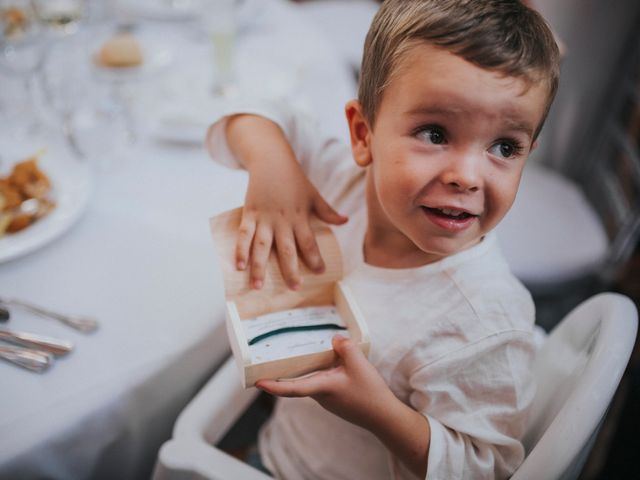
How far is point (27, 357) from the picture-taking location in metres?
0.67

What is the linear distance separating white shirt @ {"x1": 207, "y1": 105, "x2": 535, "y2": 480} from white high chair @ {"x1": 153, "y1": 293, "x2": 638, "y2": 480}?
0.20 ft

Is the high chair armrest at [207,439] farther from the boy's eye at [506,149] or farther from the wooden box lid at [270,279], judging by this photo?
the boy's eye at [506,149]

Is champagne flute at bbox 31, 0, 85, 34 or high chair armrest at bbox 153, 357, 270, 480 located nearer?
high chair armrest at bbox 153, 357, 270, 480

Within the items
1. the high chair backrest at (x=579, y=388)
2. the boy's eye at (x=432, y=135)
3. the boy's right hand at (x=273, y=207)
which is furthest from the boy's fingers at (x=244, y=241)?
the high chair backrest at (x=579, y=388)

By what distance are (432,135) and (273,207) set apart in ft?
0.75

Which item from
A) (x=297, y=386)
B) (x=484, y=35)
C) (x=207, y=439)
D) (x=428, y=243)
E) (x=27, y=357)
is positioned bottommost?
(x=207, y=439)

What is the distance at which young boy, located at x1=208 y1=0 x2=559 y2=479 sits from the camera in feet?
1.73

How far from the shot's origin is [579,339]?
2.40 feet

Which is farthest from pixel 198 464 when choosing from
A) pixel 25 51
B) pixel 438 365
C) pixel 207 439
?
pixel 25 51

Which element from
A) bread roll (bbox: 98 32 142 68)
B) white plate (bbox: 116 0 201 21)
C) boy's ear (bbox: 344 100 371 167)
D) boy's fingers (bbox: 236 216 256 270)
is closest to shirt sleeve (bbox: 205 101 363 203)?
boy's ear (bbox: 344 100 371 167)

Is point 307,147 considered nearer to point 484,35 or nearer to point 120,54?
point 484,35

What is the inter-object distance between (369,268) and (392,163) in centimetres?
18

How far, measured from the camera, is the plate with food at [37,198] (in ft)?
2.67

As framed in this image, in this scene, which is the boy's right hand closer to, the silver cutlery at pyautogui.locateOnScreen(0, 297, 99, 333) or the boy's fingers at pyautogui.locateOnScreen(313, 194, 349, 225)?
the boy's fingers at pyautogui.locateOnScreen(313, 194, 349, 225)
